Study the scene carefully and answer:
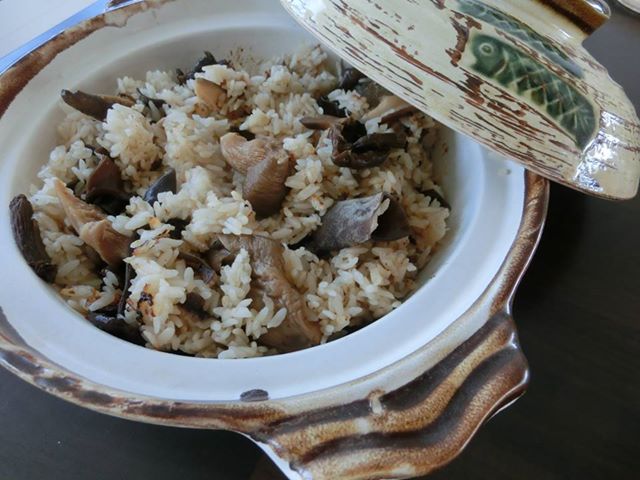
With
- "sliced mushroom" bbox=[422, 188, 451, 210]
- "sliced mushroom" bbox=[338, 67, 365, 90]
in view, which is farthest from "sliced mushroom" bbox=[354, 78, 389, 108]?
"sliced mushroom" bbox=[422, 188, 451, 210]

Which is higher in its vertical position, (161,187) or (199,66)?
(199,66)

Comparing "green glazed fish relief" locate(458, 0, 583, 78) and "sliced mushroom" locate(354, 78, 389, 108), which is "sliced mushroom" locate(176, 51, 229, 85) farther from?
"green glazed fish relief" locate(458, 0, 583, 78)

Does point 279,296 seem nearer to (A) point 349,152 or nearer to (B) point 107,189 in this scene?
(A) point 349,152

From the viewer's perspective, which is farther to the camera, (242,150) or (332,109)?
(332,109)

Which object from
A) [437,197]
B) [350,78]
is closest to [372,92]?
[350,78]

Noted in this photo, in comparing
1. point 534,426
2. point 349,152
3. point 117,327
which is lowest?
point 534,426

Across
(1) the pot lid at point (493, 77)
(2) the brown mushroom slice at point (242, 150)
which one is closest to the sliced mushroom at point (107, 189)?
(2) the brown mushroom slice at point (242, 150)

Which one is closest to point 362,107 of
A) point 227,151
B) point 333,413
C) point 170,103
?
point 227,151

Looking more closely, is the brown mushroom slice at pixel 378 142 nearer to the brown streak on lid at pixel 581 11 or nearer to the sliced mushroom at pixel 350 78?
the sliced mushroom at pixel 350 78
